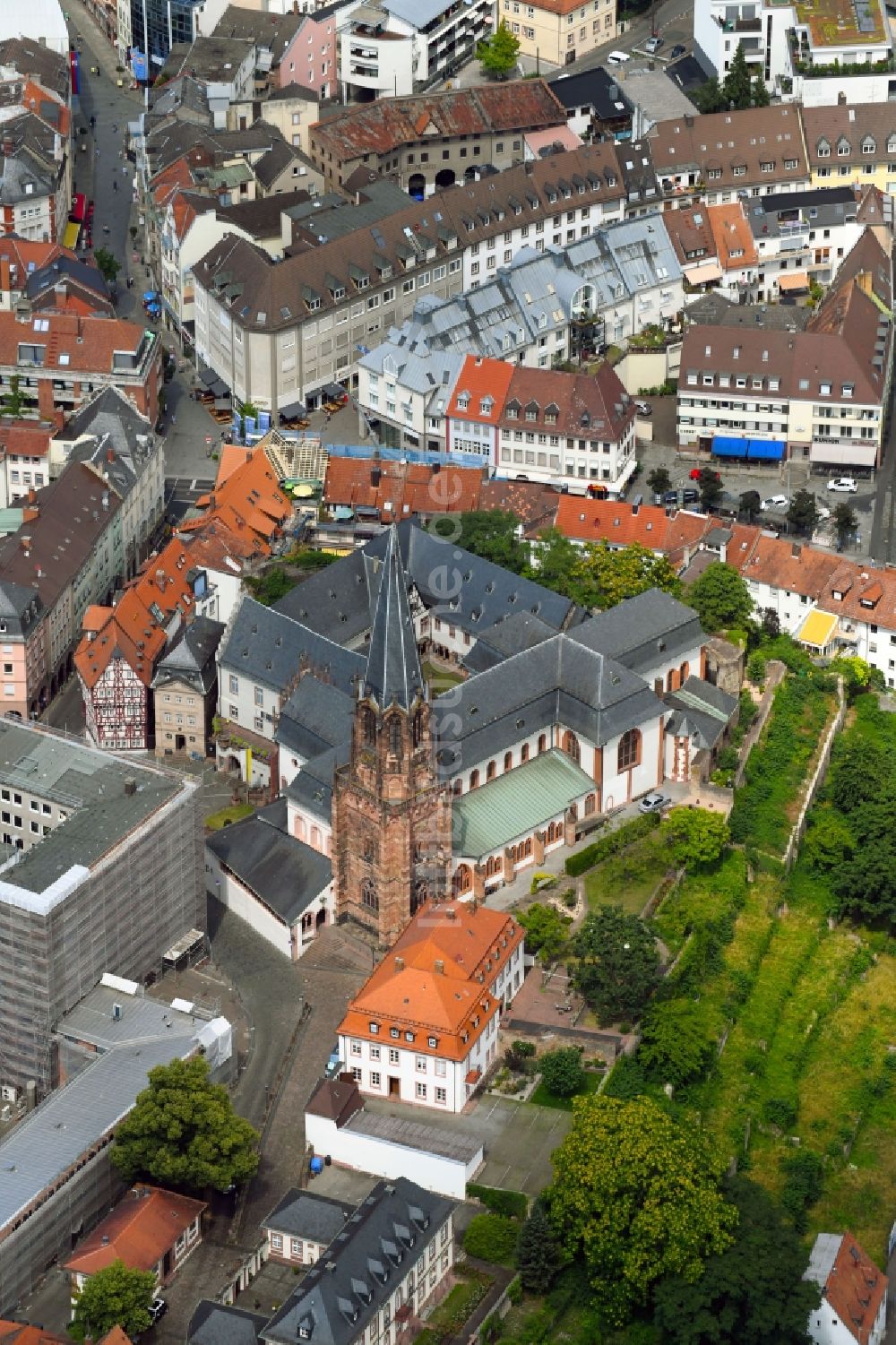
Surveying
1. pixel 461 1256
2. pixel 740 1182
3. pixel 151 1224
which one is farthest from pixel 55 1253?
pixel 740 1182

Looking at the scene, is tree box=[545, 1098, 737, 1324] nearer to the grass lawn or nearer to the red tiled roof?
the grass lawn

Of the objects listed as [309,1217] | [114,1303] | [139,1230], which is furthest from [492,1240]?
[114,1303]

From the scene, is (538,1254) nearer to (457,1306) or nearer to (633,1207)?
(457,1306)

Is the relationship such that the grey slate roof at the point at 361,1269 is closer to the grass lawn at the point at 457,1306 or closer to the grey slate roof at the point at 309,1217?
the grey slate roof at the point at 309,1217

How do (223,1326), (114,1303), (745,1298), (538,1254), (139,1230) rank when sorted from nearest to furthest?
(223,1326) → (114,1303) → (745,1298) → (538,1254) → (139,1230)

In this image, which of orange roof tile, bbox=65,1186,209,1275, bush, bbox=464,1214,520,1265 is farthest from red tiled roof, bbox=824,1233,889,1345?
orange roof tile, bbox=65,1186,209,1275

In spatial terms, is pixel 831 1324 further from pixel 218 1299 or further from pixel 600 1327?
pixel 218 1299

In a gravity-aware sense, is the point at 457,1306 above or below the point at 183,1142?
below
